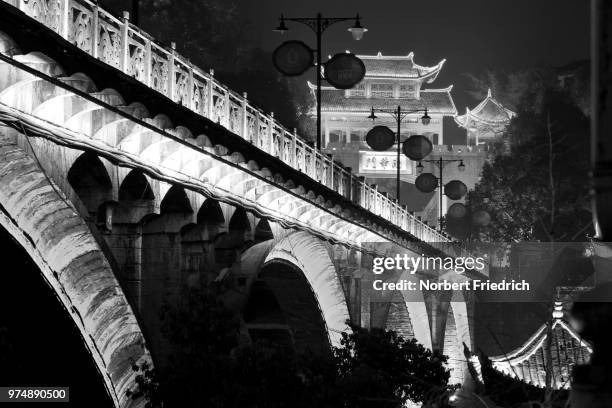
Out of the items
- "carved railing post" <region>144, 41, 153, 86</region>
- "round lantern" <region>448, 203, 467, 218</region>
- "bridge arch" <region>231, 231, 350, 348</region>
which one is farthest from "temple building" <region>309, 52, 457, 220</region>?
"carved railing post" <region>144, 41, 153, 86</region>

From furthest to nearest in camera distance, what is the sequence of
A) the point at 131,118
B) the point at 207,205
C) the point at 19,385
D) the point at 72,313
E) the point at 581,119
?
1. the point at 581,119
2. the point at 207,205
3. the point at 19,385
4. the point at 72,313
5. the point at 131,118

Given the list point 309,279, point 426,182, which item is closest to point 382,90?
point 426,182

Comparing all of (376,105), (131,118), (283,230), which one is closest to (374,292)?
(283,230)

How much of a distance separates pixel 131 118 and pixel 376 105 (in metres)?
135

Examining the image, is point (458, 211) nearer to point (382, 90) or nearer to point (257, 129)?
point (257, 129)

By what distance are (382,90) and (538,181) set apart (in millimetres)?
74977

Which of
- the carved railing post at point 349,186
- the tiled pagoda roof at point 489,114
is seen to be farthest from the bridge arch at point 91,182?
the tiled pagoda roof at point 489,114

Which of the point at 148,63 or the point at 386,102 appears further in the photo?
the point at 386,102

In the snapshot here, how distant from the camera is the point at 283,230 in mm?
32438

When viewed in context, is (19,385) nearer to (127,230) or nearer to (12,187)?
(127,230)

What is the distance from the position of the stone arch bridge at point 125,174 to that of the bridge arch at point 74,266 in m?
0.02

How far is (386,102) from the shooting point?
154m

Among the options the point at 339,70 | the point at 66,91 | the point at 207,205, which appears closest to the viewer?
the point at 66,91

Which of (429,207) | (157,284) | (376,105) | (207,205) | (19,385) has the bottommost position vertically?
(19,385)
